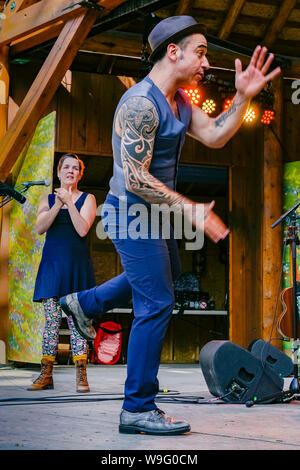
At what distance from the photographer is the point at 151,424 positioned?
103 inches

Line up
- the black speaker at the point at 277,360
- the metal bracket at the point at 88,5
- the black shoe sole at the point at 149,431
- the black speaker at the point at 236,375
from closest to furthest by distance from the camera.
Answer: the black shoe sole at the point at 149,431, the black speaker at the point at 236,375, the black speaker at the point at 277,360, the metal bracket at the point at 88,5

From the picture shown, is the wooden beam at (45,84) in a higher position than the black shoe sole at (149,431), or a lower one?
higher

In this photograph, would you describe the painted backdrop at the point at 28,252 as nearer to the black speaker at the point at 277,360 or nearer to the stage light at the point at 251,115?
the stage light at the point at 251,115

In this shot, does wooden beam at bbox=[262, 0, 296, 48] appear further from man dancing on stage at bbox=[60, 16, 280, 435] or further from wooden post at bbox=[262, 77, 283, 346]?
man dancing on stage at bbox=[60, 16, 280, 435]

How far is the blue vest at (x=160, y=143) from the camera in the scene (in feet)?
8.99

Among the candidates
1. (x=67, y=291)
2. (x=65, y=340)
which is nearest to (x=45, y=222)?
(x=67, y=291)

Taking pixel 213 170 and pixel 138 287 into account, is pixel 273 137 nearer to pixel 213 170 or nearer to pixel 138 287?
pixel 213 170

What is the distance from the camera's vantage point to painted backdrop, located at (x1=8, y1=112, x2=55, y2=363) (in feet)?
24.2

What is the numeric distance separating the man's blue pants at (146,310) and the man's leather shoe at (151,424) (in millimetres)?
32

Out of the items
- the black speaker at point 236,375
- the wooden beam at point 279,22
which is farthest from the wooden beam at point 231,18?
the black speaker at point 236,375

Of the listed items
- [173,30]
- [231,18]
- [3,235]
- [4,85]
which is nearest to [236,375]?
[173,30]

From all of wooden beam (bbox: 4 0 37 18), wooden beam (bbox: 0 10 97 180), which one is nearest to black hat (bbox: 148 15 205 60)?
wooden beam (bbox: 0 10 97 180)

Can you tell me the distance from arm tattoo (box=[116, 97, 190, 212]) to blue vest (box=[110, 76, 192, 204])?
0.18 ft

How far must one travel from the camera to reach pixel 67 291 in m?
4.61
